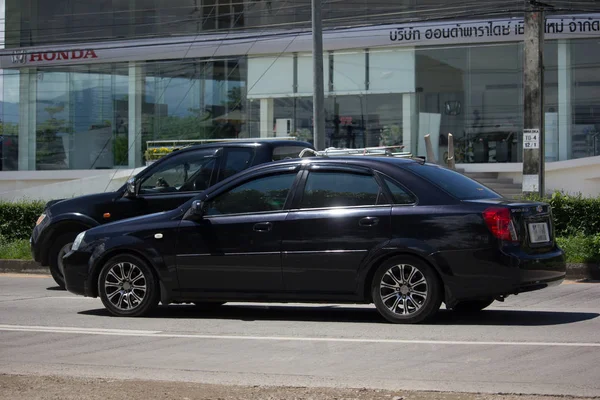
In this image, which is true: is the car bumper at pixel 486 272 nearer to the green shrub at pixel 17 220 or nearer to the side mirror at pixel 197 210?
the side mirror at pixel 197 210

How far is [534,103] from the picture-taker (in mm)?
17734

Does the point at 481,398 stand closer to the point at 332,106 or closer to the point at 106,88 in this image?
the point at 332,106

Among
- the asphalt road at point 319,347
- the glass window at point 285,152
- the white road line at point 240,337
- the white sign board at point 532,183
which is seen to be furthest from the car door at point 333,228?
the white sign board at point 532,183

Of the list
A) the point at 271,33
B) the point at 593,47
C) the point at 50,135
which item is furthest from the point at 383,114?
the point at 50,135

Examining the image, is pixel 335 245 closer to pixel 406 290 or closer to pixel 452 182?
pixel 406 290

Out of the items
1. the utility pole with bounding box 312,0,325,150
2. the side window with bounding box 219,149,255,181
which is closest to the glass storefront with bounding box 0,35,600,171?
the utility pole with bounding box 312,0,325,150

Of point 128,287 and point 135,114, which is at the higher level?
point 135,114

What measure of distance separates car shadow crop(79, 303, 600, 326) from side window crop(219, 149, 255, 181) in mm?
2183

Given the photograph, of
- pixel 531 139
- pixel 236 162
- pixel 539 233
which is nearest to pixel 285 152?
pixel 236 162

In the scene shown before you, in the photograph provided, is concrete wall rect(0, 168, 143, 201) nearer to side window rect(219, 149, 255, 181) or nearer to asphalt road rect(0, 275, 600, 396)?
side window rect(219, 149, 255, 181)

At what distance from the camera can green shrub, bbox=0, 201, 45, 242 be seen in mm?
19875

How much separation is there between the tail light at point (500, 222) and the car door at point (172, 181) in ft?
16.3

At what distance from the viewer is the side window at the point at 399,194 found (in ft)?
29.8

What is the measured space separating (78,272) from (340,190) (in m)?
3.14
